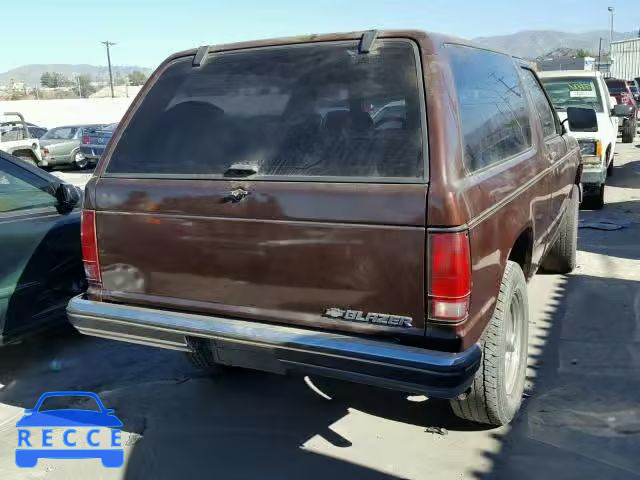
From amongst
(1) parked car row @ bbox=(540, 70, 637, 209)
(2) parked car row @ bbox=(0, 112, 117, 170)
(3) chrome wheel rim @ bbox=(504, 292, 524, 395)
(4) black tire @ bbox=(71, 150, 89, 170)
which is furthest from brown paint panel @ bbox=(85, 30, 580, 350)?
(4) black tire @ bbox=(71, 150, 89, 170)

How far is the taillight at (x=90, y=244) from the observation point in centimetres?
322

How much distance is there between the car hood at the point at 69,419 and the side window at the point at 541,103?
3.46 metres

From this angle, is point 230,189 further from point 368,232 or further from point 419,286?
point 419,286

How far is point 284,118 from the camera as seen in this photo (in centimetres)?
296

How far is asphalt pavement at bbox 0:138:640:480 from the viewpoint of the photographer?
122 inches

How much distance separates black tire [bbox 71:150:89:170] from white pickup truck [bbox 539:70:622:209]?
48.7 ft

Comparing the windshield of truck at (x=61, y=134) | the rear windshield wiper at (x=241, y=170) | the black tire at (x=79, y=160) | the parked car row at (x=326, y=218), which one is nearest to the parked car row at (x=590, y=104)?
the parked car row at (x=326, y=218)

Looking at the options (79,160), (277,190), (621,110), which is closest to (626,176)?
(621,110)

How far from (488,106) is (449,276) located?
1.26 m

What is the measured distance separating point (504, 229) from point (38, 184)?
10.9 ft

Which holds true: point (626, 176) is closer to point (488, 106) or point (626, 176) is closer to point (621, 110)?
point (621, 110)

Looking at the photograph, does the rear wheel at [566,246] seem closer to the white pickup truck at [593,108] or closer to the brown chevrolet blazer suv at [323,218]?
the brown chevrolet blazer suv at [323,218]

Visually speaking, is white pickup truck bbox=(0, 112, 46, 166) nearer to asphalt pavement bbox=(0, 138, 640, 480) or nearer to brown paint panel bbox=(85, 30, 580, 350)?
asphalt pavement bbox=(0, 138, 640, 480)

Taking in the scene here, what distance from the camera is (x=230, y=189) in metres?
2.88
